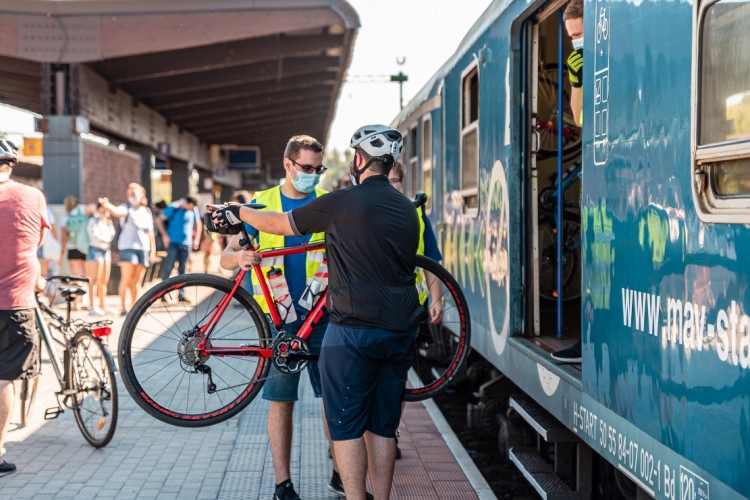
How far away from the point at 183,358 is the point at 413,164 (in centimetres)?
697

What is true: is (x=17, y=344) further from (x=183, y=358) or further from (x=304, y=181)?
(x=304, y=181)

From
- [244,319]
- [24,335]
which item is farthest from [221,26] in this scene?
[244,319]

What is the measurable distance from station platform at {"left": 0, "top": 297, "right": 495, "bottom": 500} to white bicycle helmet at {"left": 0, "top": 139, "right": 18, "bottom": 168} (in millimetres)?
1850

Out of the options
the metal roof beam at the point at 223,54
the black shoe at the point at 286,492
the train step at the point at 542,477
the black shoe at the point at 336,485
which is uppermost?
the metal roof beam at the point at 223,54

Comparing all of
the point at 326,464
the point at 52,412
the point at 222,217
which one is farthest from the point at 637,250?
the point at 52,412

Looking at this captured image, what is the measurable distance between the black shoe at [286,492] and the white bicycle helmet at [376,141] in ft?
5.92

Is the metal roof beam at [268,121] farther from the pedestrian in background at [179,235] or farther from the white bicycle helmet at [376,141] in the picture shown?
the white bicycle helmet at [376,141]

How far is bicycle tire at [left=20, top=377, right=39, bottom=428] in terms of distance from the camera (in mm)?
6900

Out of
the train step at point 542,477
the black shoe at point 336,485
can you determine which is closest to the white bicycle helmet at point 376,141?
the train step at point 542,477

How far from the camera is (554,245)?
7195mm

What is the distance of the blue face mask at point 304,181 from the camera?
16.0 feet

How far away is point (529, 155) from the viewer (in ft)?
18.1

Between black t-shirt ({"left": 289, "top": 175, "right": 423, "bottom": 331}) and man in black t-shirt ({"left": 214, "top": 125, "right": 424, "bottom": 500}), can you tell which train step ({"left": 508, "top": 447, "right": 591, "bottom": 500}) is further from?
black t-shirt ({"left": 289, "top": 175, "right": 423, "bottom": 331})

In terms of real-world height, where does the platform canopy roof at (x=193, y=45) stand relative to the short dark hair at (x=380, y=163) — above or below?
above
